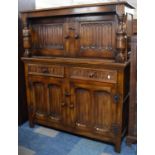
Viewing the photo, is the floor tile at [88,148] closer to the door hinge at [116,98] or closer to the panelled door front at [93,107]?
the panelled door front at [93,107]

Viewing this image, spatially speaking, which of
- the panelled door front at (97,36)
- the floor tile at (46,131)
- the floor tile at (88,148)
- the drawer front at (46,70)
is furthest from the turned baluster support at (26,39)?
the floor tile at (88,148)

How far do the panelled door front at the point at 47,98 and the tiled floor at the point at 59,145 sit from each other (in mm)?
189

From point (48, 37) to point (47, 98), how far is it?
699 millimetres

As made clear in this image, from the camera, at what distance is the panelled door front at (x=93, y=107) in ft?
6.54

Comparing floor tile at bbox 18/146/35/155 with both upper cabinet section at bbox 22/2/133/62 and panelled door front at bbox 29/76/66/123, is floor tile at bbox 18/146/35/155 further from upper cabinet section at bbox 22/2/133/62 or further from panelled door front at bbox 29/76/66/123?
upper cabinet section at bbox 22/2/133/62

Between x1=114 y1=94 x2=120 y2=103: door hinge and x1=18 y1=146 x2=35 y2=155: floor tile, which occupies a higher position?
x1=114 y1=94 x2=120 y2=103: door hinge

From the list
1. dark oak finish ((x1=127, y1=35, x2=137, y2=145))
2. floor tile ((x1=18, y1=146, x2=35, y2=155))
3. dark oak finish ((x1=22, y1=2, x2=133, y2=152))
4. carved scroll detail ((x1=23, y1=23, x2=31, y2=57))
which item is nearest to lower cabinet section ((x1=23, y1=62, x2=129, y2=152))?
dark oak finish ((x1=22, y1=2, x2=133, y2=152))

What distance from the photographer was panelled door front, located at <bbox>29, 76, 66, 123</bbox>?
227 cm

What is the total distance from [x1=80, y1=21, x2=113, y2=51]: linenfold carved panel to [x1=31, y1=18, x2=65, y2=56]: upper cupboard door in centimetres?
26
